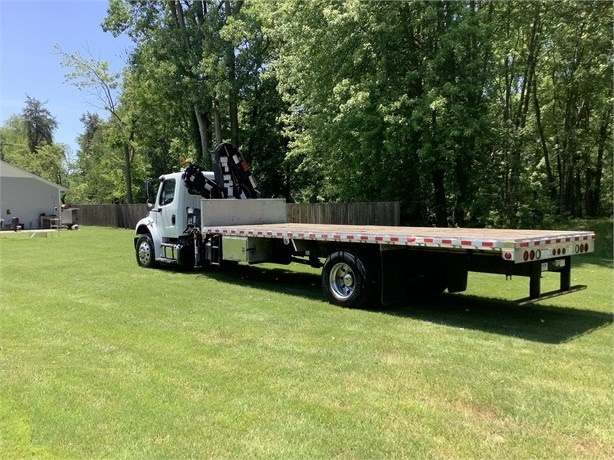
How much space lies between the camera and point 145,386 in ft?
15.8

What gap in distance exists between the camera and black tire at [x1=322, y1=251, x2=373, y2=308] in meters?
8.23

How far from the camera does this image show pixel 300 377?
5.08 meters

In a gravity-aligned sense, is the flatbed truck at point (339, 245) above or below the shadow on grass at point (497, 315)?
above

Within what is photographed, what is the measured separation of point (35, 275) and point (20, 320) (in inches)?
203

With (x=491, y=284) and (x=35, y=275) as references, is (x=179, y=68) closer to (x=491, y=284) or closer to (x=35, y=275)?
(x=35, y=275)

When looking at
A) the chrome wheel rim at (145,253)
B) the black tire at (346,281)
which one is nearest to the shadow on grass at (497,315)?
the black tire at (346,281)

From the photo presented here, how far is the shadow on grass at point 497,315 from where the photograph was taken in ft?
22.8

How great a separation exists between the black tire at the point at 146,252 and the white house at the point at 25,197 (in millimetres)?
26826

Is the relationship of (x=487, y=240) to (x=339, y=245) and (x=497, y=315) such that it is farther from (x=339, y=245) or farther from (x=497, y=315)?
(x=339, y=245)

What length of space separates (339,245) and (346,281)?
0.63 m

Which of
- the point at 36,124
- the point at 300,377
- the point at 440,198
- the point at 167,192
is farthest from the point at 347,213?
the point at 36,124

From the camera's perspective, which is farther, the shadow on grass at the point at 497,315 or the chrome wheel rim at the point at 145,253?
the chrome wheel rim at the point at 145,253

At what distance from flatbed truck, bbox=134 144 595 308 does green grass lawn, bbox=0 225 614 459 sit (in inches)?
18.5

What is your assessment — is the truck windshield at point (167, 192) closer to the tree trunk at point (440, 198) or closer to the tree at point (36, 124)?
the tree trunk at point (440, 198)
